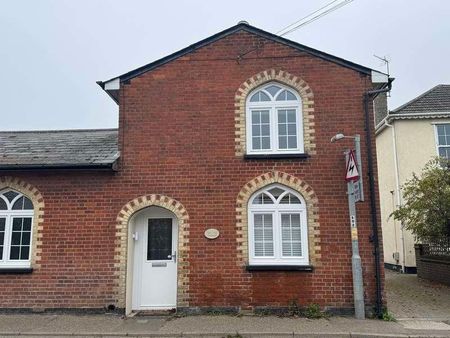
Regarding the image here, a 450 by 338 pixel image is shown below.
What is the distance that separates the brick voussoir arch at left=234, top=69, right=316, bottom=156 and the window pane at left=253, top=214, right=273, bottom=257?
5.30 ft

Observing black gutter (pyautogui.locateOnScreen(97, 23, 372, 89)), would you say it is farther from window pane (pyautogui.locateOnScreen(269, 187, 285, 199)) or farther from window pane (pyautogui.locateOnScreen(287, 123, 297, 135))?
window pane (pyautogui.locateOnScreen(269, 187, 285, 199))

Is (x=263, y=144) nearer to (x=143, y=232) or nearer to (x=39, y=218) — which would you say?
(x=143, y=232)

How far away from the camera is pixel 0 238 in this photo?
9.80 metres

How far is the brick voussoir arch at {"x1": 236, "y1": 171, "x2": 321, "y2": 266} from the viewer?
9.34 m

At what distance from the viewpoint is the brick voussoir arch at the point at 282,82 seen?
32.2 feet

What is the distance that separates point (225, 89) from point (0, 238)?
652cm

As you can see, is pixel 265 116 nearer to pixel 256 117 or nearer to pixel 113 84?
pixel 256 117

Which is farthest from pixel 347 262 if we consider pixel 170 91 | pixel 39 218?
pixel 39 218

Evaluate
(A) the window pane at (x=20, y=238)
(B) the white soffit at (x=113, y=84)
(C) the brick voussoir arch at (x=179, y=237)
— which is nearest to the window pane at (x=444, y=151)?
(C) the brick voussoir arch at (x=179, y=237)

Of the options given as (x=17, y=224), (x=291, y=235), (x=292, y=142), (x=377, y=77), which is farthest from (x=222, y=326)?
→ (x=377, y=77)

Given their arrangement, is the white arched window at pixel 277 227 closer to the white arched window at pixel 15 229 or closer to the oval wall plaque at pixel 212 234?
the oval wall plaque at pixel 212 234

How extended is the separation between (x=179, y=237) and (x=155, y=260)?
2.99 feet

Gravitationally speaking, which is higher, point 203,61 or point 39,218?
point 203,61

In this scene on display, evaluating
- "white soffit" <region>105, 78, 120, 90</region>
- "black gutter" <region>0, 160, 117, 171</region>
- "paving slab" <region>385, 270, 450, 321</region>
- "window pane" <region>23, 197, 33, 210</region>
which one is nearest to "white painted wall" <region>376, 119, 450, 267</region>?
"paving slab" <region>385, 270, 450, 321</region>
